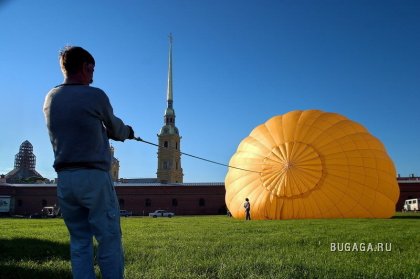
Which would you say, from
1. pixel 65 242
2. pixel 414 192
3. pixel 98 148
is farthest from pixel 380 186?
pixel 414 192

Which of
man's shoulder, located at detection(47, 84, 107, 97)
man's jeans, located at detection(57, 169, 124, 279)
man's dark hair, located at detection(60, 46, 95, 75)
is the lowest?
man's jeans, located at detection(57, 169, 124, 279)

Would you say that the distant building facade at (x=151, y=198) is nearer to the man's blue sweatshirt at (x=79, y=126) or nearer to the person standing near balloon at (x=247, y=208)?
the person standing near balloon at (x=247, y=208)

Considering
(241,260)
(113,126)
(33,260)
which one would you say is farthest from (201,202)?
(113,126)

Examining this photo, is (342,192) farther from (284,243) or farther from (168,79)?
(168,79)

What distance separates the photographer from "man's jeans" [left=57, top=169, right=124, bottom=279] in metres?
2.90

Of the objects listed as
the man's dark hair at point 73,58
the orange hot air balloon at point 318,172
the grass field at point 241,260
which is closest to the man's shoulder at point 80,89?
the man's dark hair at point 73,58

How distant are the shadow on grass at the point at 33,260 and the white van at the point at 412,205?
136 feet

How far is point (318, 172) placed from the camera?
57.8ft

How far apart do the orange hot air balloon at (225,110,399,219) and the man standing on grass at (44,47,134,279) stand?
592 inches

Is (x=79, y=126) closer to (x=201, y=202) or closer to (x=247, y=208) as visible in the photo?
(x=247, y=208)

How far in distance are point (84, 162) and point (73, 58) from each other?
790 mm

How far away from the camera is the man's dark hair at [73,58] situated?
3.14 metres

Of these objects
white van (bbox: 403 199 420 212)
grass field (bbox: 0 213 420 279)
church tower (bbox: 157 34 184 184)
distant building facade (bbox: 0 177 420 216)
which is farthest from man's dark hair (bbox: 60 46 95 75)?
church tower (bbox: 157 34 184 184)

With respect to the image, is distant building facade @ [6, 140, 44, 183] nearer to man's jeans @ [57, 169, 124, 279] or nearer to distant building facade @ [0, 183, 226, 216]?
distant building facade @ [0, 183, 226, 216]
